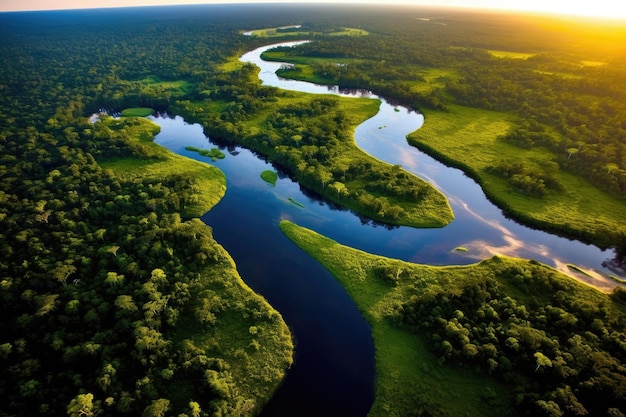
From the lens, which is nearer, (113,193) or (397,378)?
(397,378)

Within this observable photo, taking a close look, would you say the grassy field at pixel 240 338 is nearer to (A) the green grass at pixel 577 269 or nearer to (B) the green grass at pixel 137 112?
(A) the green grass at pixel 577 269

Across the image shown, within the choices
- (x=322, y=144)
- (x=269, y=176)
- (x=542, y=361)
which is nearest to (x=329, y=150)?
(x=322, y=144)

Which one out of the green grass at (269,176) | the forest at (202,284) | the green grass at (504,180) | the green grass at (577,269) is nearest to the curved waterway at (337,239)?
the green grass at (577,269)

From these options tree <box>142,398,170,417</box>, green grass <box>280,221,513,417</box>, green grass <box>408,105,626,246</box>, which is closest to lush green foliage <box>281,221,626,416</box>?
green grass <box>280,221,513,417</box>

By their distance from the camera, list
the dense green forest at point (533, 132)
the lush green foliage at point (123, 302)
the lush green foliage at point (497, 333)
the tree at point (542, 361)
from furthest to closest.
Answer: the dense green forest at point (533, 132)
the tree at point (542, 361)
the lush green foliage at point (497, 333)
the lush green foliage at point (123, 302)

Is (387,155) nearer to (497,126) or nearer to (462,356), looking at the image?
(497,126)

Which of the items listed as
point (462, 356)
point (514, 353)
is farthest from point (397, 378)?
point (514, 353)

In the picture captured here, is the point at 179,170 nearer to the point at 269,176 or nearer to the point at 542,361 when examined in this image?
the point at 269,176
